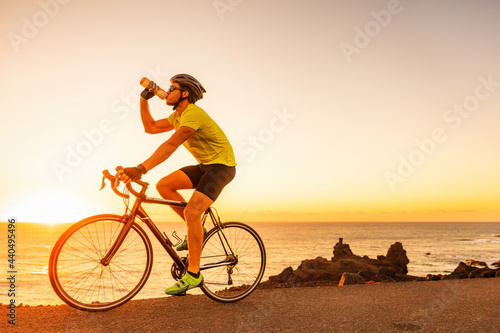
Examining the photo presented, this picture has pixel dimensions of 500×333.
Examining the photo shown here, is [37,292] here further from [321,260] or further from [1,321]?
[1,321]

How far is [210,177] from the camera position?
4.56 m

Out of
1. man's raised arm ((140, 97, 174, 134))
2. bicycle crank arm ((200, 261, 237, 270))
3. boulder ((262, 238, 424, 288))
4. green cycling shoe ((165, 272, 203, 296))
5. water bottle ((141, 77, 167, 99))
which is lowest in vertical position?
boulder ((262, 238, 424, 288))

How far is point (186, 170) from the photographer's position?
15.8 feet

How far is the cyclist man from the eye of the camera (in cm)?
443

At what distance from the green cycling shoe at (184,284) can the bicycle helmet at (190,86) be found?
80.6 inches

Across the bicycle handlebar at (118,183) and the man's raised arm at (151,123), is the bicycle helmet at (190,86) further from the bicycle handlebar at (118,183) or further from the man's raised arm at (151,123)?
the bicycle handlebar at (118,183)

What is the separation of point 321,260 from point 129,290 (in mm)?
11541

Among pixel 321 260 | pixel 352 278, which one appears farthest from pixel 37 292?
pixel 352 278

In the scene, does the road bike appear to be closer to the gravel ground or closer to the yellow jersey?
the gravel ground

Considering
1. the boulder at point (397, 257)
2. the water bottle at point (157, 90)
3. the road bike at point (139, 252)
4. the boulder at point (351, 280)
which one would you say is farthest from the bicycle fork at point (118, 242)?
the boulder at point (397, 257)

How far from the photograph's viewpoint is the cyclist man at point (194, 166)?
174 inches

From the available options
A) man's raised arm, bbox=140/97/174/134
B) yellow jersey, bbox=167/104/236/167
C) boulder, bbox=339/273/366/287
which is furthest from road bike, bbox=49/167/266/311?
boulder, bbox=339/273/366/287

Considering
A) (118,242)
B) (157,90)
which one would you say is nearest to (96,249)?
(118,242)

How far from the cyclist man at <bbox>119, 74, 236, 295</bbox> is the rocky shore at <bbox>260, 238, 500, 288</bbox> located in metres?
3.44
